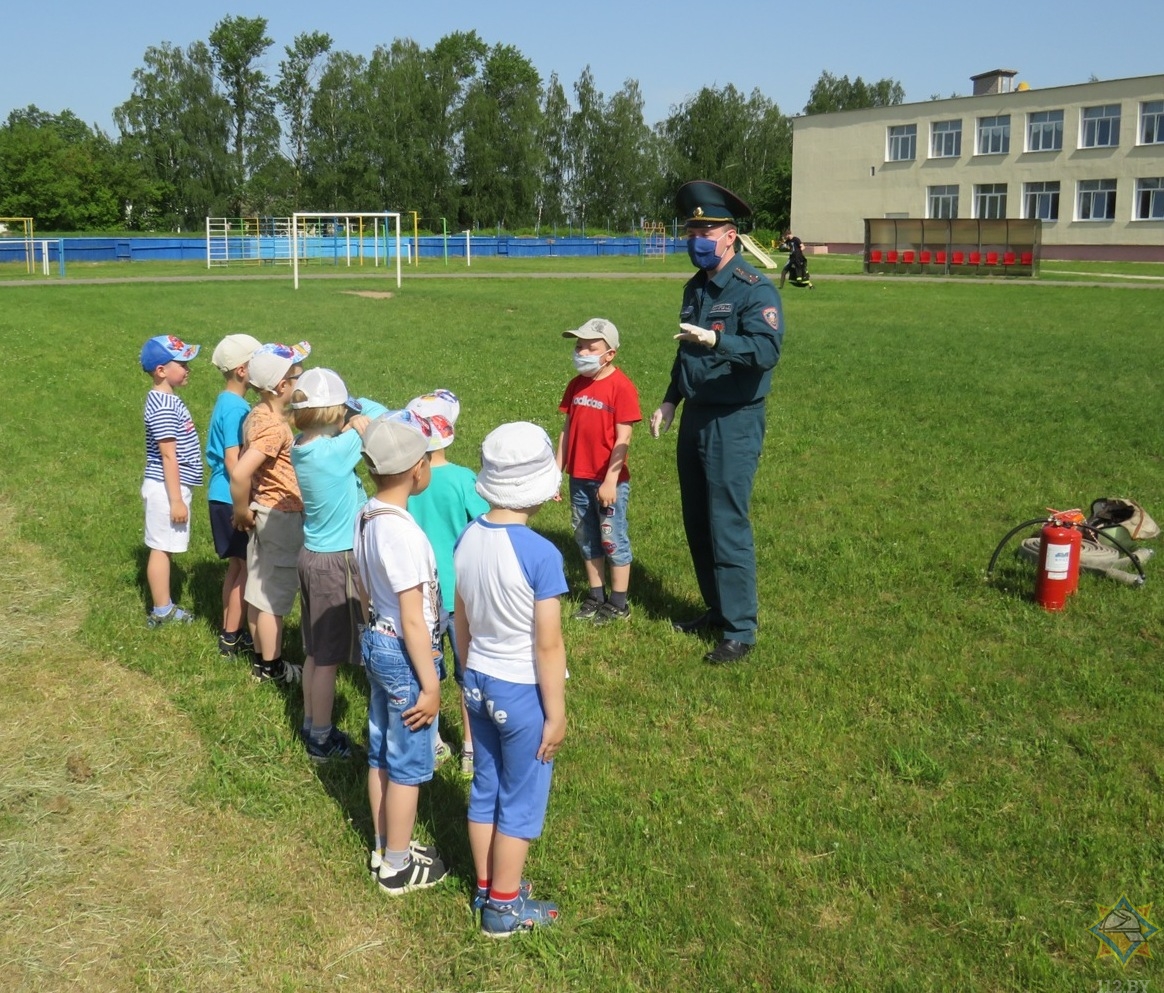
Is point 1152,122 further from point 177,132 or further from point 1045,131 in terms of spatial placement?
point 177,132

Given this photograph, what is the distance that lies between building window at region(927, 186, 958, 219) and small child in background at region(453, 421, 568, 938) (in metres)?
64.5

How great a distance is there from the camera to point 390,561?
3.48 m

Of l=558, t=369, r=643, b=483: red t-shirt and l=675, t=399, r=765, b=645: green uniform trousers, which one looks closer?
l=675, t=399, r=765, b=645: green uniform trousers

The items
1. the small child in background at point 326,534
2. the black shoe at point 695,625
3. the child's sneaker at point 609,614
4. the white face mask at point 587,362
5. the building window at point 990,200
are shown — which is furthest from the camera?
the building window at point 990,200

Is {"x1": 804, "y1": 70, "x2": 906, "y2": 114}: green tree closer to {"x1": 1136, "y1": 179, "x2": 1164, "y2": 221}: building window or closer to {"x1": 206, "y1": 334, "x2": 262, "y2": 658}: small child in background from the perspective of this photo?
{"x1": 1136, "y1": 179, "x2": 1164, "y2": 221}: building window

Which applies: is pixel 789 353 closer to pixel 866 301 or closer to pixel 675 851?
pixel 866 301

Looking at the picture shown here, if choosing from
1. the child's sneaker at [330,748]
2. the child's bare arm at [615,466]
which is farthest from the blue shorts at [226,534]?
the child's bare arm at [615,466]

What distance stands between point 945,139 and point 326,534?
6476cm

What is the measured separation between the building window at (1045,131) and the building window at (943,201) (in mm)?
4632

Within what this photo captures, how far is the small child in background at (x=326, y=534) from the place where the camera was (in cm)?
448

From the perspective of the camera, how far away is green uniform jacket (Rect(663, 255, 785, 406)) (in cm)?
534

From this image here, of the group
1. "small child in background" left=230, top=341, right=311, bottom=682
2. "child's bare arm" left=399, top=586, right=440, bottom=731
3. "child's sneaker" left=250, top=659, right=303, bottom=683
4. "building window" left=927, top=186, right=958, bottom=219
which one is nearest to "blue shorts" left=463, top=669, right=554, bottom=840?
"child's bare arm" left=399, top=586, right=440, bottom=731

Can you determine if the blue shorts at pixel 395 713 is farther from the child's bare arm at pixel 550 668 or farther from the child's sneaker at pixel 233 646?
the child's sneaker at pixel 233 646

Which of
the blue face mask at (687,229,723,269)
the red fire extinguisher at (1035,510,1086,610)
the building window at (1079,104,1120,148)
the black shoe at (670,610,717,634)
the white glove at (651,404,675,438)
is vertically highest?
the building window at (1079,104,1120,148)
